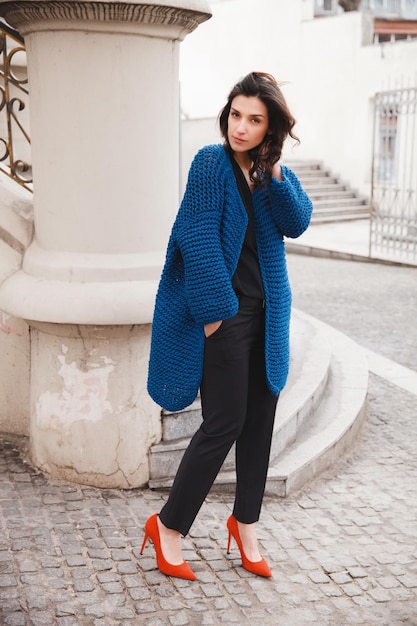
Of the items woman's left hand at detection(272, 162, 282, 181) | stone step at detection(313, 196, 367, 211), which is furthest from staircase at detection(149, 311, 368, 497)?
stone step at detection(313, 196, 367, 211)

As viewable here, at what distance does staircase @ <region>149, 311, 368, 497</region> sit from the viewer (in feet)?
12.7

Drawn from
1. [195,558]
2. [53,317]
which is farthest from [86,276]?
[195,558]

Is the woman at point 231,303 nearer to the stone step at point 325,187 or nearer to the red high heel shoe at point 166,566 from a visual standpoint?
the red high heel shoe at point 166,566

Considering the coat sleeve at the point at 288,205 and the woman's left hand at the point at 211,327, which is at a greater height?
the coat sleeve at the point at 288,205

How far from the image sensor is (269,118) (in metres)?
2.79

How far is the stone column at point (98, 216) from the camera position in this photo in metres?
3.47

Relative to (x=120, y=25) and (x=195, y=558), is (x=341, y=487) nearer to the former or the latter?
(x=195, y=558)

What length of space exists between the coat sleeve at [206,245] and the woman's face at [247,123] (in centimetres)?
11

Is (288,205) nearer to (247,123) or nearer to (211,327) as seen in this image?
(247,123)

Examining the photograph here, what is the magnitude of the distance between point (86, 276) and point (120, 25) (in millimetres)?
1109

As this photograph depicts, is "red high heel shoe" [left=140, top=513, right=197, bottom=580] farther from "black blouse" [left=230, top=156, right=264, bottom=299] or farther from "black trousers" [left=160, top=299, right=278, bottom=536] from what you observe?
"black blouse" [left=230, top=156, right=264, bottom=299]

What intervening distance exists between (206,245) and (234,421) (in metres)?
0.69

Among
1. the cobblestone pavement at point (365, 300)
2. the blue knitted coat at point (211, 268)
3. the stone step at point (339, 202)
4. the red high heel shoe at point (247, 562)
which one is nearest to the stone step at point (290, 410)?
the red high heel shoe at point (247, 562)

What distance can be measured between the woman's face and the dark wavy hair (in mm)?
18
